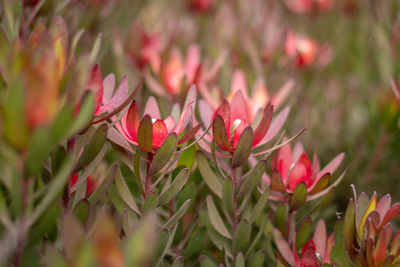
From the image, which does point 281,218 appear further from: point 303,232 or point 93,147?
point 93,147

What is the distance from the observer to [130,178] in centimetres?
52

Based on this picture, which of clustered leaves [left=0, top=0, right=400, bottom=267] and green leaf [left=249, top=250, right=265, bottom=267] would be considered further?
green leaf [left=249, top=250, right=265, bottom=267]

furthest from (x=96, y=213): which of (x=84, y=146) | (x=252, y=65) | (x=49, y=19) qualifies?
(x=252, y=65)

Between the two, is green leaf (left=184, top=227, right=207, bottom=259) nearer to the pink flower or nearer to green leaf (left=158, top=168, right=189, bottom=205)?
green leaf (left=158, top=168, right=189, bottom=205)

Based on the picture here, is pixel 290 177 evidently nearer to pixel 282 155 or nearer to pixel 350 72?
pixel 282 155

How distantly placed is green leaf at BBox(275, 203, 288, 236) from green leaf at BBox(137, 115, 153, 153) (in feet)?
0.58

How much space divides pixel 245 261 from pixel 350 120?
0.56 m

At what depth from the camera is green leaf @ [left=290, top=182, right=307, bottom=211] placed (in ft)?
1.62

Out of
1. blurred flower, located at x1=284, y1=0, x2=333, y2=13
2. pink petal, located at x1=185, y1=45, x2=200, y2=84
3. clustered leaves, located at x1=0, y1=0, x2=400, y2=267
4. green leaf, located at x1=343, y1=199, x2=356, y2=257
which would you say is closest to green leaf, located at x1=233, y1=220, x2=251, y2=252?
clustered leaves, located at x1=0, y1=0, x2=400, y2=267

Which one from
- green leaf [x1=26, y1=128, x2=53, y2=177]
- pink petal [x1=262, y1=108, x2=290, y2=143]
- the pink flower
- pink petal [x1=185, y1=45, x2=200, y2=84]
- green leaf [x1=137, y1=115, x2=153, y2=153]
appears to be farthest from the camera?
the pink flower

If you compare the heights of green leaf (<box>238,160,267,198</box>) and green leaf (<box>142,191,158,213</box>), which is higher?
green leaf (<box>142,191,158,213</box>)

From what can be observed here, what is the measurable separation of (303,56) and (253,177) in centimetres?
58

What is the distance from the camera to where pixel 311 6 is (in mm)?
1208

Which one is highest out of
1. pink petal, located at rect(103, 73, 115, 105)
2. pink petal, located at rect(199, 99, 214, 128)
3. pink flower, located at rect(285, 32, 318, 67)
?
pink petal, located at rect(103, 73, 115, 105)
